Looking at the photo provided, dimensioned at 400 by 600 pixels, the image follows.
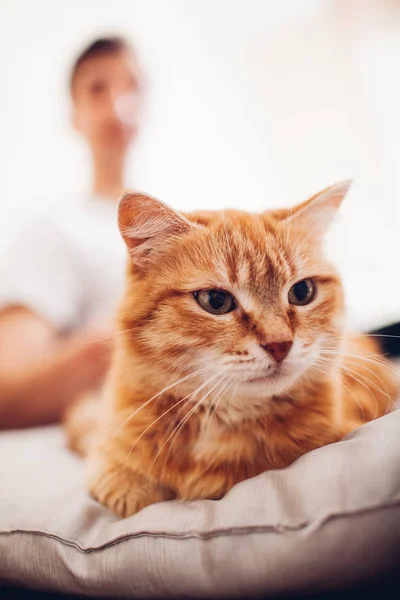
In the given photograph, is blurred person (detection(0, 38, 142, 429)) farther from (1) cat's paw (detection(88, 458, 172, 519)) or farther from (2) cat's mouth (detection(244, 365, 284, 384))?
(2) cat's mouth (detection(244, 365, 284, 384))

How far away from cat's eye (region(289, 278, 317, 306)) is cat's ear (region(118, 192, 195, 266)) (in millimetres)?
255

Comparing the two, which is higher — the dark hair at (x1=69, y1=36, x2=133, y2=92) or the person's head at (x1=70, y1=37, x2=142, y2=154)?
the dark hair at (x1=69, y1=36, x2=133, y2=92)

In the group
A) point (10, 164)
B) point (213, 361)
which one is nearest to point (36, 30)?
point (10, 164)

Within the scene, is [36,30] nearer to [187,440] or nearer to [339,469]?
[187,440]

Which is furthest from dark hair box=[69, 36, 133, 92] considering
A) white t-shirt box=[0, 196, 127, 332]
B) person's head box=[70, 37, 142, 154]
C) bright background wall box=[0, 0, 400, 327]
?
white t-shirt box=[0, 196, 127, 332]

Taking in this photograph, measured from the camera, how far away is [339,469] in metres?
0.59

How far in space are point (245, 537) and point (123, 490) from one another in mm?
321

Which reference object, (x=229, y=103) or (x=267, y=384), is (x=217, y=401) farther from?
(x=229, y=103)

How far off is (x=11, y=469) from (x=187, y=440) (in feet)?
1.63

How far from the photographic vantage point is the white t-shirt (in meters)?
1.71

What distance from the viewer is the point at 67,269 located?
1824 millimetres

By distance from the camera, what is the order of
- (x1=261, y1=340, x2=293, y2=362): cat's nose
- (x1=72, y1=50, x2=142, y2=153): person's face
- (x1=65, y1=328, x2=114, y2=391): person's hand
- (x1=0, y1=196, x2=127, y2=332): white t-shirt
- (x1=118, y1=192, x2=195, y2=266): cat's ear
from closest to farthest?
1. (x1=261, y1=340, x2=293, y2=362): cat's nose
2. (x1=118, y1=192, x2=195, y2=266): cat's ear
3. (x1=65, y1=328, x2=114, y2=391): person's hand
4. (x1=0, y1=196, x2=127, y2=332): white t-shirt
5. (x1=72, y1=50, x2=142, y2=153): person's face

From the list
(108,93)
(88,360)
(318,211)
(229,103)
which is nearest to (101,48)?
(108,93)

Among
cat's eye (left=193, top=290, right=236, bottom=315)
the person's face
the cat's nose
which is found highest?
the person's face
